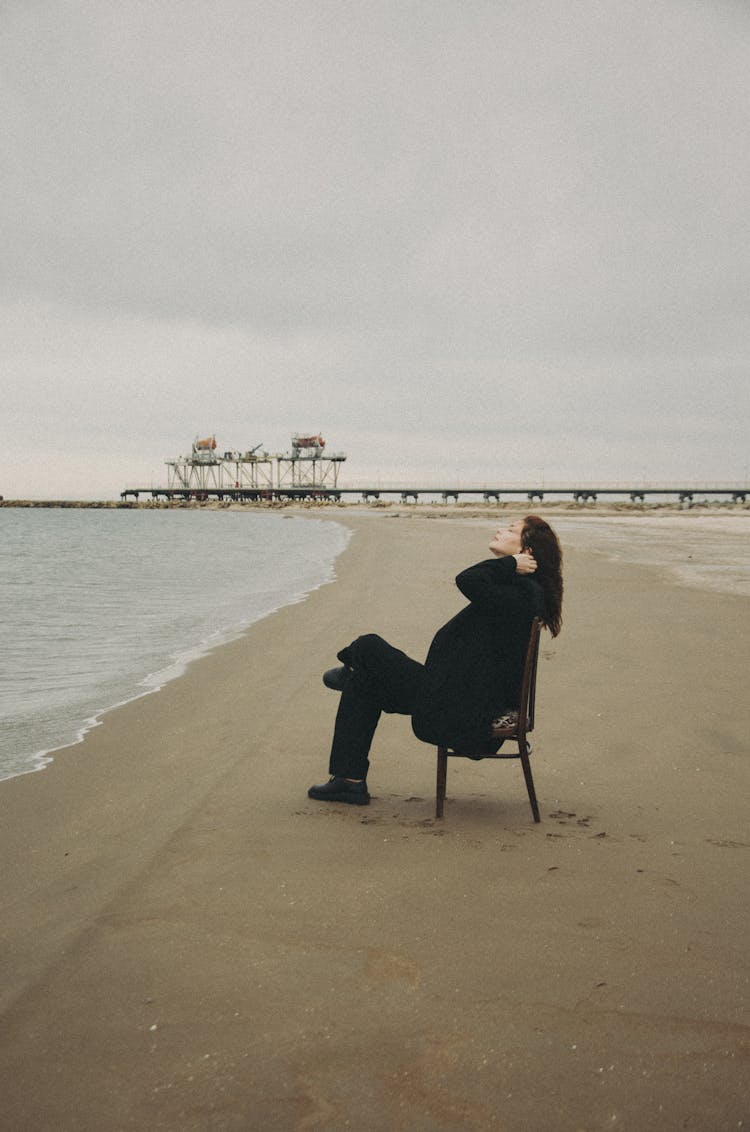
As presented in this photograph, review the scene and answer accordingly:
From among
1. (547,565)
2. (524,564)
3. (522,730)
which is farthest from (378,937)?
(547,565)

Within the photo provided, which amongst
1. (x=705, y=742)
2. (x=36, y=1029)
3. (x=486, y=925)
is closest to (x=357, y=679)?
(x=486, y=925)

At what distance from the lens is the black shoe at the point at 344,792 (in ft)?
14.3

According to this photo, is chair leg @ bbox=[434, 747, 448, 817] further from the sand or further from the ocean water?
the ocean water

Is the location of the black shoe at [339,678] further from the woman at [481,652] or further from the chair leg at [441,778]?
the chair leg at [441,778]

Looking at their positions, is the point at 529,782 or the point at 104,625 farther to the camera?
the point at 104,625

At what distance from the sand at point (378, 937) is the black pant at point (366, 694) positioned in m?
0.30

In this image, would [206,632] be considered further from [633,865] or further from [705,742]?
[633,865]

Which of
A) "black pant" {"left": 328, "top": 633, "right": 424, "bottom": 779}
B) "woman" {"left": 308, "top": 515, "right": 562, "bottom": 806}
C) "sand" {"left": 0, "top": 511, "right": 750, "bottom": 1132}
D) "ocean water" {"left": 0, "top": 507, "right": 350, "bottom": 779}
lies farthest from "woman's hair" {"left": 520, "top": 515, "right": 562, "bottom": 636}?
"ocean water" {"left": 0, "top": 507, "right": 350, "bottom": 779}

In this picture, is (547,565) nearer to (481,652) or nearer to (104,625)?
(481,652)

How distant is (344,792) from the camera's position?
436cm

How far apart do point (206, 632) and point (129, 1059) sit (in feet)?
29.1

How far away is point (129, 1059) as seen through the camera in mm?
2285

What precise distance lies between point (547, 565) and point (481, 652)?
551 millimetres

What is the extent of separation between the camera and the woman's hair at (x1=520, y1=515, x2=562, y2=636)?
406 cm
